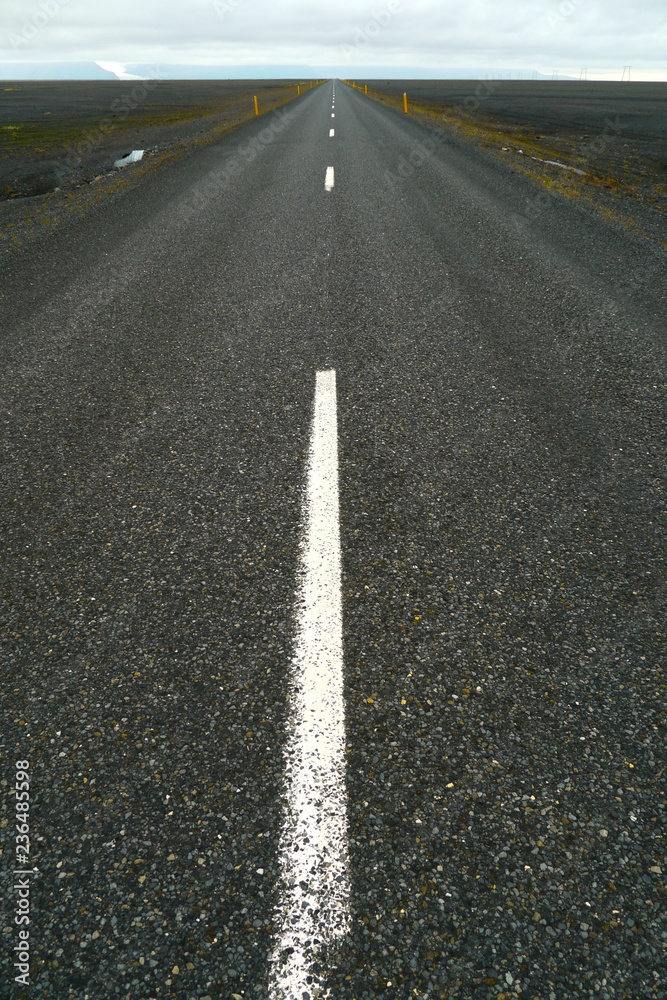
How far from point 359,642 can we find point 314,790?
0.63 m

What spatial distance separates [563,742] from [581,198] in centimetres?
1082

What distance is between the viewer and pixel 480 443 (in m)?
3.61

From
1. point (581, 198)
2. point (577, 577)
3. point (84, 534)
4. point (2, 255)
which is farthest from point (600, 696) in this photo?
point (581, 198)

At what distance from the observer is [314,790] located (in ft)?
5.96

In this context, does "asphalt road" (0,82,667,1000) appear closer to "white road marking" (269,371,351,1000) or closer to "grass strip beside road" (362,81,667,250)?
"white road marking" (269,371,351,1000)

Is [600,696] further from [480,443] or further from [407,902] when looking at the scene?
[480,443]

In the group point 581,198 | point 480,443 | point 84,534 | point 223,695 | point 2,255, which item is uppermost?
→ point 581,198
